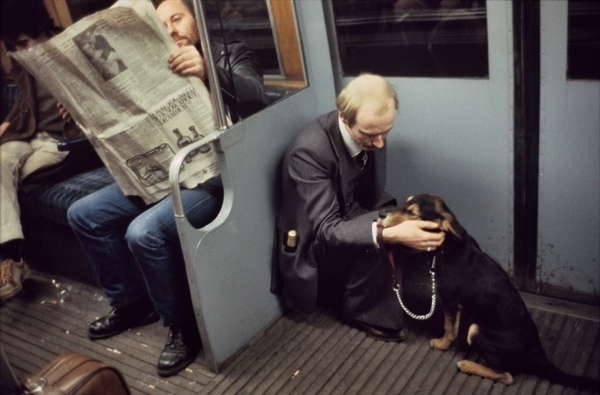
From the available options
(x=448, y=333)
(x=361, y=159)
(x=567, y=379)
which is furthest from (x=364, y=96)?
(x=567, y=379)

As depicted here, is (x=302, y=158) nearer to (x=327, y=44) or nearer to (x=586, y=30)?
(x=327, y=44)

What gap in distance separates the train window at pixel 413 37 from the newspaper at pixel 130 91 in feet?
2.86

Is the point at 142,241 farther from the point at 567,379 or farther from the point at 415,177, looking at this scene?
the point at 567,379

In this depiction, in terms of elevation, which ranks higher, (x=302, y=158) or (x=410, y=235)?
(x=302, y=158)

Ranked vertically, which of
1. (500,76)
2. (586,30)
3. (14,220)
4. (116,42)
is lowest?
(14,220)

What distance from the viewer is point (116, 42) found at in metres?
2.54

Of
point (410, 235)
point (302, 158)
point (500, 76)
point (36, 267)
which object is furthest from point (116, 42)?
point (36, 267)

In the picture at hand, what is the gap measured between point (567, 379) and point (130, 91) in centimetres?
206

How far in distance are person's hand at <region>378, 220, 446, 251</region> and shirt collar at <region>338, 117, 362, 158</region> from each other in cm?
47

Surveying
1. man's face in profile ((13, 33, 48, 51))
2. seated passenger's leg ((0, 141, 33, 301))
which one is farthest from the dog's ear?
seated passenger's leg ((0, 141, 33, 301))

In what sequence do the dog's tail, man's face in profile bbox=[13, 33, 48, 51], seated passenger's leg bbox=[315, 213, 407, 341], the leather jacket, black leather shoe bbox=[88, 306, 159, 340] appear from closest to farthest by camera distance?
the dog's tail < the leather jacket < seated passenger's leg bbox=[315, 213, 407, 341] < black leather shoe bbox=[88, 306, 159, 340] < man's face in profile bbox=[13, 33, 48, 51]

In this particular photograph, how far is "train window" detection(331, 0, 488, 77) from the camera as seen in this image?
287 cm

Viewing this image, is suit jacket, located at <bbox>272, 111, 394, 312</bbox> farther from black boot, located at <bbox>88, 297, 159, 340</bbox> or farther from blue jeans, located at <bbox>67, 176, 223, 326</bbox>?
black boot, located at <bbox>88, 297, 159, 340</bbox>

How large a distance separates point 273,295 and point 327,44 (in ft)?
4.23
